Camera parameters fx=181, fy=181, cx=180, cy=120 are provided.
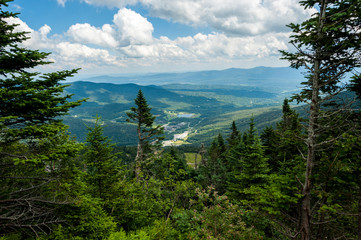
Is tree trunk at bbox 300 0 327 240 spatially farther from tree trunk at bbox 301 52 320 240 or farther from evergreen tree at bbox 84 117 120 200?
evergreen tree at bbox 84 117 120 200

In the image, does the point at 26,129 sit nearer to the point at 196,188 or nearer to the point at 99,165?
the point at 99,165

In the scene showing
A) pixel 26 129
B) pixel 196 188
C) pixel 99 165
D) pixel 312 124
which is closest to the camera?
pixel 26 129

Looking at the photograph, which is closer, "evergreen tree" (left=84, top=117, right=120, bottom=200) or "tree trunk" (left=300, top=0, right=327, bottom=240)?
"tree trunk" (left=300, top=0, right=327, bottom=240)

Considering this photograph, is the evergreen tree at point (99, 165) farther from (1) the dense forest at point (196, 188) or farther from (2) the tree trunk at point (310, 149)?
(2) the tree trunk at point (310, 149)

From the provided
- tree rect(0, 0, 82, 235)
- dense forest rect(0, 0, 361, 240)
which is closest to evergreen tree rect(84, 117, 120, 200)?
dense forest rect(0, 0, 361, 240)

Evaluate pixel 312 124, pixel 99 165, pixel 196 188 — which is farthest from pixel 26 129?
pixel 312 124

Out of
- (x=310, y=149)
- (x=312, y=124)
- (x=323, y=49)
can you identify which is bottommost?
(x=310, y=149)

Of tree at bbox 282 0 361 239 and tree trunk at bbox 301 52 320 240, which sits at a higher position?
tree at bbox 282 0 361 239

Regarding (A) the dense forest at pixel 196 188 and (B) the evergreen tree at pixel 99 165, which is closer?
(A) the dense forest at pixel 196 188

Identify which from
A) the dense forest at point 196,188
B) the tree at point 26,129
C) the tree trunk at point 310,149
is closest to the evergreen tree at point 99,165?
the dense forest at point 196,188
